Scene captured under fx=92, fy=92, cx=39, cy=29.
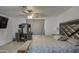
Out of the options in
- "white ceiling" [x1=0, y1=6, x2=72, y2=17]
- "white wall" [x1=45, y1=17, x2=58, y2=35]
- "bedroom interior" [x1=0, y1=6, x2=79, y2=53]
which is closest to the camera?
"white ceiling" [x1=0, y1=6, x2=72, y2=17]

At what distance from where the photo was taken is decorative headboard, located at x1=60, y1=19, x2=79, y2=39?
4.24 ft

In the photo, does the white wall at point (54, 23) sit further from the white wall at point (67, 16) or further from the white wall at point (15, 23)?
the white wall at point (15, 23)

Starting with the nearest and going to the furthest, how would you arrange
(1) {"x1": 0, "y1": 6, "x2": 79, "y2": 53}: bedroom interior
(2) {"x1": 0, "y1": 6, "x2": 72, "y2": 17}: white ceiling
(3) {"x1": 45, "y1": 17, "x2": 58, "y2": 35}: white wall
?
(2) {"x1": 0, "y1": 6, "x2": 72, "y2": 17}: white ceiling → (1) {"x1": 0, "y1": 6, "x2": 79, "y2": 53}: bedroom interior → (3) {"x1": 45, "y1": 17, "x2": 58, "y2": 35}: white wall

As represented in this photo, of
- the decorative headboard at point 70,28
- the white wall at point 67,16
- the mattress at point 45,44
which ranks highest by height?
the white wall at point 67,16

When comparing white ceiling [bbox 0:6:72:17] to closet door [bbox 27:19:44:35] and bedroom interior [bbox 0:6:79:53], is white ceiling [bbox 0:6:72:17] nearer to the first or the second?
bedroom interior [bbox 0:6:79:53]

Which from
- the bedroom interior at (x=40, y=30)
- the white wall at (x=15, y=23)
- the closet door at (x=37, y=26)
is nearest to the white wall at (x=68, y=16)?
the bedroom interior at (x=40, y=30)

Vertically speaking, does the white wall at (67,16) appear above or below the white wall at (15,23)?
above

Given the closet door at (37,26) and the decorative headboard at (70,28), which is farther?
the decorative headboard at (70,28)

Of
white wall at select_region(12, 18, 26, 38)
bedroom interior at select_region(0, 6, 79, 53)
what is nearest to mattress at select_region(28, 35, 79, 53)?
bedroom interior at select_region(0, 6, 79, 53)

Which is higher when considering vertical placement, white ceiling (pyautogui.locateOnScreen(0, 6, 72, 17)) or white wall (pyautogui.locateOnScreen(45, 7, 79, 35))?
white ceiling (pyautogui.locateOnScreen(0, 6, 72, 17))

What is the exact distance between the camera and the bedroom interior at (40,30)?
43.2 inches

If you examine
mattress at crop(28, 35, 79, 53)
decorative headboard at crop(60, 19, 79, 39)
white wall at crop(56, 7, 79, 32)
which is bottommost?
mattress at crop(28, 35, 79, 53)

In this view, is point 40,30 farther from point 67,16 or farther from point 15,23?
point 67,16

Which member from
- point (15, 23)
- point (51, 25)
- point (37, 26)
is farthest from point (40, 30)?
point (15, 23)
